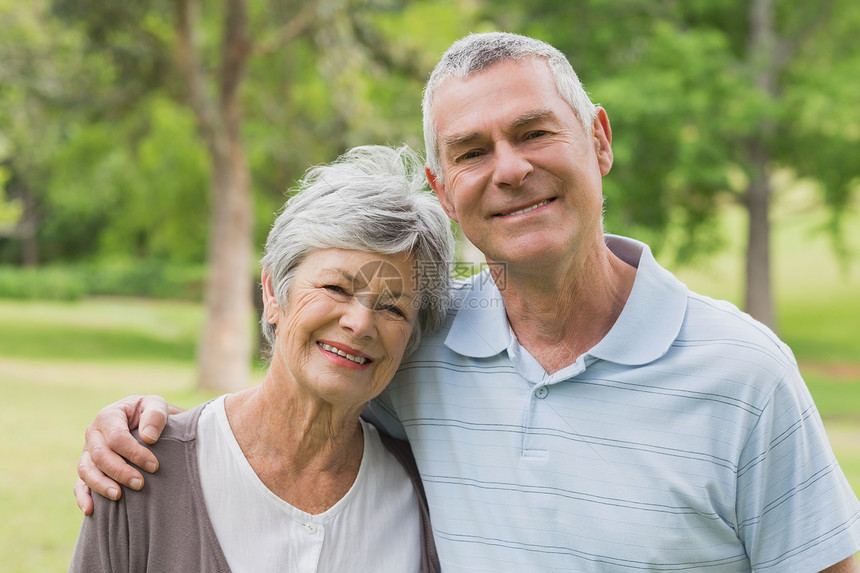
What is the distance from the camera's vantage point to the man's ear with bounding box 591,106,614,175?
7.52 ft

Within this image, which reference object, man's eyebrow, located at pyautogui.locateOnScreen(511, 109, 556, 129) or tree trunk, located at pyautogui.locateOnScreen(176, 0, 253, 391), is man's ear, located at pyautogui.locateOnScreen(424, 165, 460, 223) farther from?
tree trunk, located at pyautogui.locateOnScreen(176, 0, 253, 391)

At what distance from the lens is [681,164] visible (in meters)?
14.4

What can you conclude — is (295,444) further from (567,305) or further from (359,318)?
(567,305)

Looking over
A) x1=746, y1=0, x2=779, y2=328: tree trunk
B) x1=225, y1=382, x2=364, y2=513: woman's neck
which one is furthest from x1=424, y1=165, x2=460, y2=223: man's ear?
x1=746, y1=0, x2=779, y2=328: tree trunk

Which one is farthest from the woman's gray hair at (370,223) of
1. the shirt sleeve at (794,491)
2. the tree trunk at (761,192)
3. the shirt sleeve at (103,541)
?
the tree trunk at (761,192)

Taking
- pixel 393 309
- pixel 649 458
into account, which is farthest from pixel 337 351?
pixel 649 458

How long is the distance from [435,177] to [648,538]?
1107 millimetres

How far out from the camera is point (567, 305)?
224cm

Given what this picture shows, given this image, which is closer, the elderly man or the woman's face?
the elderly man

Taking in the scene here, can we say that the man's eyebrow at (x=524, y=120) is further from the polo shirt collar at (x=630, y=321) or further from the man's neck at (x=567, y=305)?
the polo shirt collar at (x=630, y=321)

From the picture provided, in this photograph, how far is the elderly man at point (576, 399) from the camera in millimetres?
1945

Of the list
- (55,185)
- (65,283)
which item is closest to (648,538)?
(55,185)

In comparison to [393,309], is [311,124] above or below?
above

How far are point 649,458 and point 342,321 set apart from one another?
84cm
